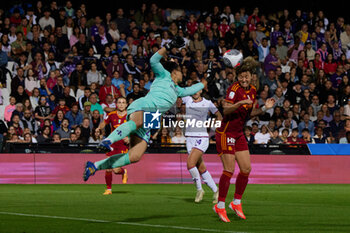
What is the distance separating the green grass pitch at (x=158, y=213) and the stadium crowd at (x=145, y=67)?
20.1 feet

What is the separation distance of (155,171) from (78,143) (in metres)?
2.80

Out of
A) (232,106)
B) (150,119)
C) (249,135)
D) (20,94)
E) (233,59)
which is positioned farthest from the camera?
(249,135)

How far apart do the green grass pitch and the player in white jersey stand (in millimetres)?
442

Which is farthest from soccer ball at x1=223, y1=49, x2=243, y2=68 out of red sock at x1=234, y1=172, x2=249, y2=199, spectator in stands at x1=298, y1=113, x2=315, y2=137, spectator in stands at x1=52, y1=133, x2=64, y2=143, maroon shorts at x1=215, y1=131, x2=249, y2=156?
spectator in stands at x1=298, y1=113, x2=315, y2=137

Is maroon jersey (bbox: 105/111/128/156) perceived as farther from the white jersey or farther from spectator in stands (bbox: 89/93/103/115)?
spectator in stands (bbox: 89/93/103/115)

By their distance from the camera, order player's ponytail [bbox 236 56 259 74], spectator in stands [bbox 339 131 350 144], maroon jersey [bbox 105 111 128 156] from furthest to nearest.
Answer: spectator in stands [bbox 339 131 350 144] < maroon jersey [bbox 105 111 128 156] < player's ponytail [bbox 236 56 259 74]

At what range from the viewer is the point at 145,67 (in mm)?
25656

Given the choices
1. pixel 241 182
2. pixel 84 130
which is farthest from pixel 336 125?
pixel 241 182

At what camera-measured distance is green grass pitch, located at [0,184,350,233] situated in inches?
371

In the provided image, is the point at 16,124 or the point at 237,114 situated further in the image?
the point at 16,124

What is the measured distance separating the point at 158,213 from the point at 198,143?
3.99 m

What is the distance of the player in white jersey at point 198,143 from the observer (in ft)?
49.1

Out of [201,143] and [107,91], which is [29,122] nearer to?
[107,91]

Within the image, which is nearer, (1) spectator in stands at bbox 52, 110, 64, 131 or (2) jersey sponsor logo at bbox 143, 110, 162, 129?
(2) jersey sponsor logo at bbox 143, 110, 162, 129
